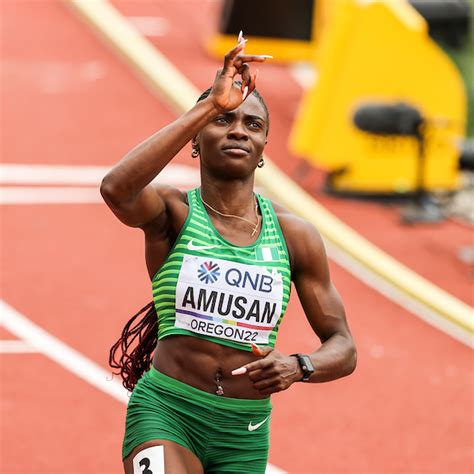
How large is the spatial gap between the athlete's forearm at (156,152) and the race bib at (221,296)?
435 mm

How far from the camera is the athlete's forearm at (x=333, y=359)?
491cm

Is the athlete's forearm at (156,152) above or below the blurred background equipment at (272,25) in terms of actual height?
below

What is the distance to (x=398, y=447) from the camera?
856 cm

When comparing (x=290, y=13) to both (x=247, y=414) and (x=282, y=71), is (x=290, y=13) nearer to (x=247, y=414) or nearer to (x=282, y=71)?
(x=282, y=71)

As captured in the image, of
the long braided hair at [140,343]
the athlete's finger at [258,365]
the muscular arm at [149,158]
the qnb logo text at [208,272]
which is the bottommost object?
the long braided hair at [140,343]

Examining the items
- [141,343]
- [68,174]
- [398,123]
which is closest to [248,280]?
[141,343]

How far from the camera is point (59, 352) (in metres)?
9.56

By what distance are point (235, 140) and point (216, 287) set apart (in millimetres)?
559

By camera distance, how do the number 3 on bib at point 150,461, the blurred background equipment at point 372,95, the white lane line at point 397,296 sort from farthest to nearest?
1. the blurred background equipment at point 372,95
2. the white lane line at point 397,296
3. the number 3 on bib at point 150,461

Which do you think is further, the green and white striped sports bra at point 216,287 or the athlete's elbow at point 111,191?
the green and white striped sports bra at point 216,287

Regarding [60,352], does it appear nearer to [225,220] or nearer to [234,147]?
[225,220]

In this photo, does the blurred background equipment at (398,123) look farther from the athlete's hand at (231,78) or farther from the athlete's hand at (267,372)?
the athlete's hand at (267,372)

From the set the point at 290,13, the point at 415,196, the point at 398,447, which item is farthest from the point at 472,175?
the point at 398,447

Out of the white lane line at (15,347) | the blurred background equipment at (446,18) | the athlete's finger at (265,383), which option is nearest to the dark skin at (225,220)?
the athlete's finger at (265,383)
